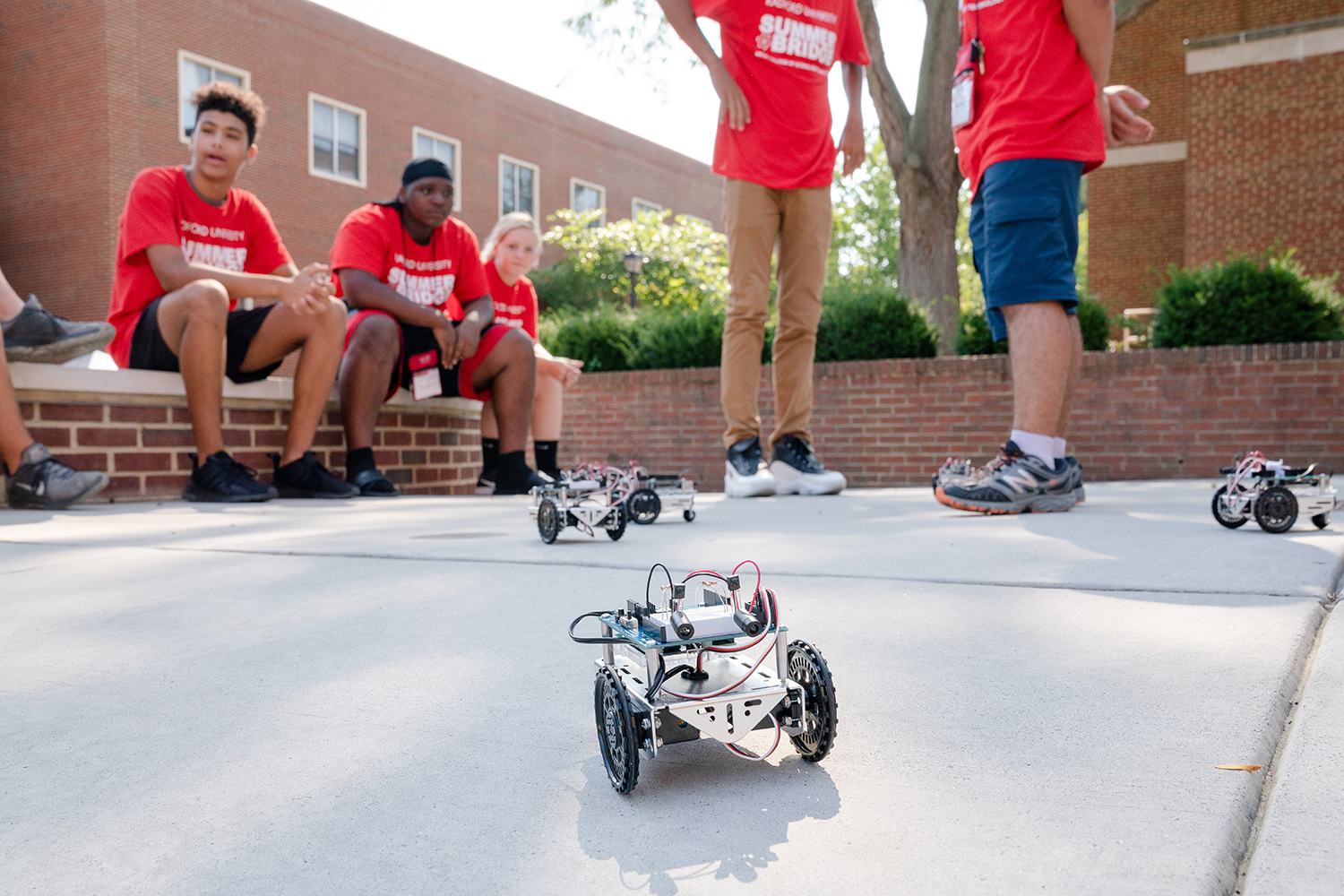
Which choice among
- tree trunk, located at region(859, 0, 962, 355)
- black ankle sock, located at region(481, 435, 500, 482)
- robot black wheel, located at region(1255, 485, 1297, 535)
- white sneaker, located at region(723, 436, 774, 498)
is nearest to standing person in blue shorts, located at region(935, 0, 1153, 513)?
robot black wheel, located at region(1255, 485, 1297, 535)

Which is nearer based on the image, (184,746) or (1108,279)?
(184,746)

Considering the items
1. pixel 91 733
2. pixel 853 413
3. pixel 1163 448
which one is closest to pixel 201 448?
pixel 91 733

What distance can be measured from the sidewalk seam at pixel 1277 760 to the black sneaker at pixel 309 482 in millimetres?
4048

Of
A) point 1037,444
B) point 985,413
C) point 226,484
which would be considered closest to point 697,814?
point 1037,444

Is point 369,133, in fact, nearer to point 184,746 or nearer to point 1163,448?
point 1163,448

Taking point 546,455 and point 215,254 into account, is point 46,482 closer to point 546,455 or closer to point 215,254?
point 215,254

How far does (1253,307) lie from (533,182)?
885 inches

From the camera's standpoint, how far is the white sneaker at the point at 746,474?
4.36m

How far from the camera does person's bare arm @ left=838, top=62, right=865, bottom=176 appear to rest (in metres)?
4.80

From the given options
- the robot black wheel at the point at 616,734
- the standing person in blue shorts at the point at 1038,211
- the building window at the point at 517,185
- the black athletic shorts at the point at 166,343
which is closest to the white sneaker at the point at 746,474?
the standing person in blue shorts at the point at 1038,211

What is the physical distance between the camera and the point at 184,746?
1.13m

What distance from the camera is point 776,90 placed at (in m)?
4.40

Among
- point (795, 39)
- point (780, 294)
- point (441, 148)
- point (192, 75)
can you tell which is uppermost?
point (441, 148)

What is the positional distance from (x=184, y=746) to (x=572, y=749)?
44 cm
